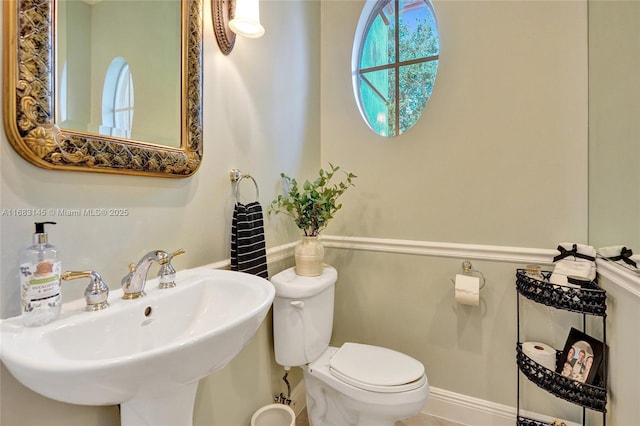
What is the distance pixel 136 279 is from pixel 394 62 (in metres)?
1.82

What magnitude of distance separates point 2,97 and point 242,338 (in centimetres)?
73

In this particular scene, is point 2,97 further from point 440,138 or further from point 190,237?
point 440,138

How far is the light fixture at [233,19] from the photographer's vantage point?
1125 millimetres

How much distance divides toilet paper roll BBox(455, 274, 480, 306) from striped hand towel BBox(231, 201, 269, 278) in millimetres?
985

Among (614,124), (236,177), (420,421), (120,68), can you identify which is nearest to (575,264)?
(614,124)

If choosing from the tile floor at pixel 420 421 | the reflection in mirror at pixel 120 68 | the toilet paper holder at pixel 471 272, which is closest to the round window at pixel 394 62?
the toilet paper holder at pixel 471 272

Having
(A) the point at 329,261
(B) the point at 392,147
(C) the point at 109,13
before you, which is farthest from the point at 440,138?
(C) the point at 109,13

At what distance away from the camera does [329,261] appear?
196cm

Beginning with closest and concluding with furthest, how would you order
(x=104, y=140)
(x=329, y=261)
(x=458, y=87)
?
(x=104, y=140)
(x=458, y=87)
(x=329, y=261)

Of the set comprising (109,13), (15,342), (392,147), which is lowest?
(15,342)

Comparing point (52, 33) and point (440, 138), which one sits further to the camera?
point (440, 138)

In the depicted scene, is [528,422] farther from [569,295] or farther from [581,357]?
[569,295]

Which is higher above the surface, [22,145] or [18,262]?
[22,145]

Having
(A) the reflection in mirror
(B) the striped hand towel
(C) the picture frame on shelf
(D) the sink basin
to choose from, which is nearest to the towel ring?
(B) the striped hand towel
